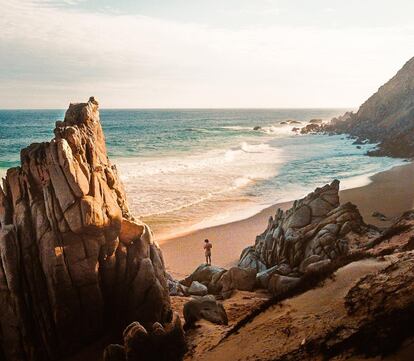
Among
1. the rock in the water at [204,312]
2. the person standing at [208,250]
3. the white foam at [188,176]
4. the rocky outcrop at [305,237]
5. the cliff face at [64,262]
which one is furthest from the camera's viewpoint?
the white foam at [188,176]

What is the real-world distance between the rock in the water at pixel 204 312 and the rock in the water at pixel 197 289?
402 cm

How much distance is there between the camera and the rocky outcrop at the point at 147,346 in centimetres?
1112

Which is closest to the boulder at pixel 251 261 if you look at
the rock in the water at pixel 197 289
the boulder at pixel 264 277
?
the boulder at pixel 264 277

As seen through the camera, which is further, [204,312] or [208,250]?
[208,250]

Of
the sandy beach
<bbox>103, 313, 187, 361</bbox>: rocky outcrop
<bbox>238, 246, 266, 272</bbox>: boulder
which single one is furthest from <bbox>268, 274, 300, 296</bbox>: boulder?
<bbox>103, 313, 187, 361</bbox>: rocky outcrop

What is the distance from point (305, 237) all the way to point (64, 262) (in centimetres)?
1237

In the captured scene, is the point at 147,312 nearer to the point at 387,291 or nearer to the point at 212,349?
the point at 212,349

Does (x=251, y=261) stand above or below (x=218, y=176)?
below

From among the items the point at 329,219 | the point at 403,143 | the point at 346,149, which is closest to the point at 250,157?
the point at 346,149

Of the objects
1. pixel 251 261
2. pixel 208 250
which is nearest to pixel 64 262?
pixel 208 250

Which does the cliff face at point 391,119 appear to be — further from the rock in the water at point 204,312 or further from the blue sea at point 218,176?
the rock in the water at point 204,312

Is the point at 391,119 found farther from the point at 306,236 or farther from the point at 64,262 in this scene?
the point at 64,262

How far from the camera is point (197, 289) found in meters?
19.1

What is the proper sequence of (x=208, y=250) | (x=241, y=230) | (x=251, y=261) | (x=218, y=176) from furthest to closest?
1. (x=218, y=176)
2. (x=241, y=230)
3. (x=208, y=250)
4. (x=251, y=261)
